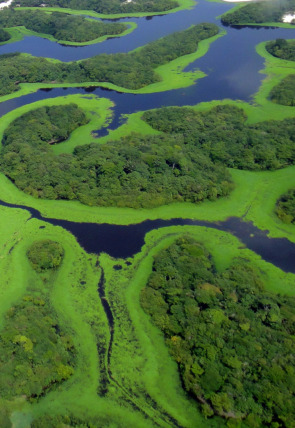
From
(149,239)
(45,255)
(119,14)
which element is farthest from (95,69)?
(45,255)

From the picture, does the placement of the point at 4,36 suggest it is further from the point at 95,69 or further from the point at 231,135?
the point at 231,135

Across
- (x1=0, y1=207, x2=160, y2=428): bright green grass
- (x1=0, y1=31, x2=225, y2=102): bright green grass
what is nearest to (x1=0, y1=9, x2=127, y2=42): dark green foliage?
(x1=0, y1=31, x2=225, y2=102): bright green grass

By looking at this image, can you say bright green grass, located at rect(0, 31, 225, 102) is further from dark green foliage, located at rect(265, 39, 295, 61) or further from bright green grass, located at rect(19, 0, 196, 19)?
bright green grass, located at rect(19, 0, 196, 19)

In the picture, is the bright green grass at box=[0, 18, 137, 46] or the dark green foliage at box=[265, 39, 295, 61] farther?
the bright green grass at box=[0, 18, 137, 46]

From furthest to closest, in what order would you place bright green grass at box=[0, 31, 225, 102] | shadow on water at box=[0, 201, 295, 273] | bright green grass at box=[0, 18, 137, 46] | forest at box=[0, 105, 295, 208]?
bright green grass at box=[0, 18, 137, 46] → bright green grass at box=[0, 31, 225, 102] → forest at box=[0, 105, 295, 208] → shadow on water at box=[0, 201, 295, 273]

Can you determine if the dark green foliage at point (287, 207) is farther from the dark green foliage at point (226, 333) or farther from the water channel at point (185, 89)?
the dark green foliage at point (226, 333)

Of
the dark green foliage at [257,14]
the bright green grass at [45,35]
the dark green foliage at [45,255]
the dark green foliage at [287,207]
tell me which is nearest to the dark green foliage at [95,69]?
the bright green grass at [45,35]

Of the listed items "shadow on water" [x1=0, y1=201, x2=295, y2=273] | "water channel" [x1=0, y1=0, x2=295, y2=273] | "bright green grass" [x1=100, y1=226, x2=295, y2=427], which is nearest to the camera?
"bright green grass" [x1=100, y1=226, x2=295, y2=427]
